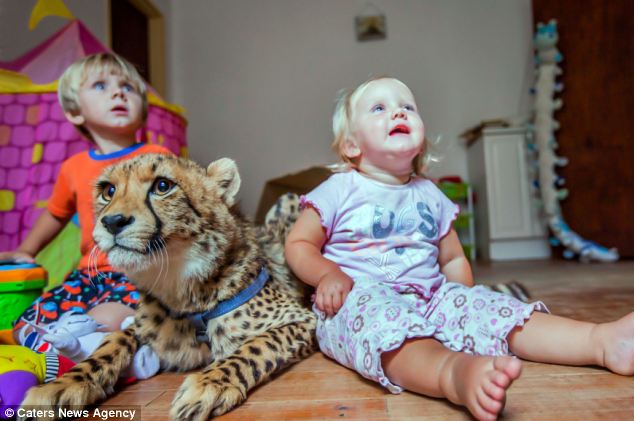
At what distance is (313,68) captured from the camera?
4.30m

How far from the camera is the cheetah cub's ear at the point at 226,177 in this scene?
96 centimetres

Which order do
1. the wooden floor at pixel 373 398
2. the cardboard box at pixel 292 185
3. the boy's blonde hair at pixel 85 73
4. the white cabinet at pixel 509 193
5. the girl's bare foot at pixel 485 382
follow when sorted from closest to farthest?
1. the girl's bare foot at pixel 485 382
2. the wooden floor at pixel 373 398
3. the boy's blonde hair at pixel 85 73
4. the cardboard box at pixel 292 185
5. the white cabinet at pixel 509 193

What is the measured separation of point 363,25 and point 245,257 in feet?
12.1

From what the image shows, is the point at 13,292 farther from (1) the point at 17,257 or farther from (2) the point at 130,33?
(2) the point at 130,33

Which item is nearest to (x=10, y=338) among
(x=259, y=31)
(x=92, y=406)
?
(x=92, y=406)

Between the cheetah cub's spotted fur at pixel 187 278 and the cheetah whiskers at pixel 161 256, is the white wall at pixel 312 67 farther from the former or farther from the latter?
the cheetah whiskers at pixel 161 256

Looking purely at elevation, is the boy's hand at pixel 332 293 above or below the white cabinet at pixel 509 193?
below

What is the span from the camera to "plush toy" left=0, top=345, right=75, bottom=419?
2.36ft

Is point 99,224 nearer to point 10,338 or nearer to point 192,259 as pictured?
point 192,259

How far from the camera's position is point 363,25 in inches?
165

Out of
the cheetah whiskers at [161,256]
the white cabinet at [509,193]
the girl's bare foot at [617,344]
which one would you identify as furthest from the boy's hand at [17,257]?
the white cabinet at [509,193]

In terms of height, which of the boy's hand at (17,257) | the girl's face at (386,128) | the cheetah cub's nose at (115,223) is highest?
the girl's face at (386,128)

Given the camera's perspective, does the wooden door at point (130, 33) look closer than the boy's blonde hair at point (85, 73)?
No

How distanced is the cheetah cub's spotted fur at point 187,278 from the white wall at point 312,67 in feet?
10.9
